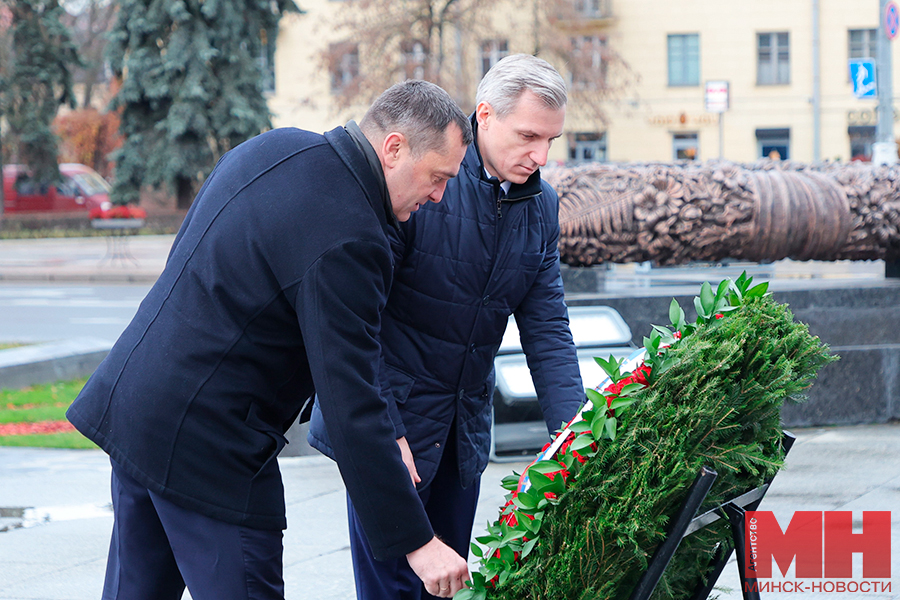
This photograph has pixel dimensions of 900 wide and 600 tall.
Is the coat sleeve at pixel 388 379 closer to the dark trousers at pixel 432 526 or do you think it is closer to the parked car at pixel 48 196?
the dark trousers at pixel 432 526

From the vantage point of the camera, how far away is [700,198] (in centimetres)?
615

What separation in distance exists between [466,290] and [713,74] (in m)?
37.1

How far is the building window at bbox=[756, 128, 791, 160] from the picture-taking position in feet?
123

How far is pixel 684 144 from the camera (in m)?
38.5

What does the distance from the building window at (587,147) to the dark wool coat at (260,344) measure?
37171 mm

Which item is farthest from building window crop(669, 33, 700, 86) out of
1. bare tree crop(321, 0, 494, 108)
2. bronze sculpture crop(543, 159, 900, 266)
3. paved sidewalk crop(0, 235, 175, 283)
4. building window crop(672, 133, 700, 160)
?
bronze sculpture crop(543, 159, 900, 266)

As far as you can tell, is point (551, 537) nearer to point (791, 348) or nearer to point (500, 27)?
point (791, 348)

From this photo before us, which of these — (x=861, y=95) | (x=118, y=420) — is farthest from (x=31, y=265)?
(x=118, y=420)

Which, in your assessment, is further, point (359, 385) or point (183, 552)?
point (183, 552)

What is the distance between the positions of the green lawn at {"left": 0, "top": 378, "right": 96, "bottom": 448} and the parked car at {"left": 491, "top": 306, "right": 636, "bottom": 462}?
2.92 metres

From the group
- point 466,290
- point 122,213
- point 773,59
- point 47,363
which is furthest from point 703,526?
point 773,59

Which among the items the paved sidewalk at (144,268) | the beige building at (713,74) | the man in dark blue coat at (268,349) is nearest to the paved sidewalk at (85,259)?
the paved sidewalk at (144,268)

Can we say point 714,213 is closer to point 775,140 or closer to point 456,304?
point 456,304

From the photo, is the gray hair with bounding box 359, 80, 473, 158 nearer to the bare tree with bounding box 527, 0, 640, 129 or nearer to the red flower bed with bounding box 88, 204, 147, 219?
the red flower bed with bounding box 88, 204, 147, 219
